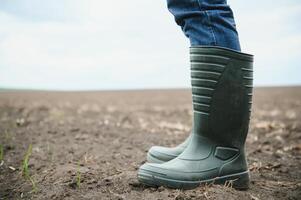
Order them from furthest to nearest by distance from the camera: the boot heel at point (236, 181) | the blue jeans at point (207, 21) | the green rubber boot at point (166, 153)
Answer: the green rubber boot at point (166, 153) < the boot heel at point (236, 181) < the blue jeans at point (207, 21)

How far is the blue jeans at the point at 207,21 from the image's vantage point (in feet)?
6.14

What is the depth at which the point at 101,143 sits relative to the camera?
3449 millimetres

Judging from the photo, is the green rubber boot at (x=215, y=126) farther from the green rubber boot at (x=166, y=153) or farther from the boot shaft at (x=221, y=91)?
the green rubber boot at (x=166, y=153)

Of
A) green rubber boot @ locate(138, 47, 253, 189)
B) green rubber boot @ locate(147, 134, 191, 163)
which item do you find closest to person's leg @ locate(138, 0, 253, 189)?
green rubber boot @ locate(138, 47, 253, 189)

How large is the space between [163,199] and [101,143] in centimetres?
175

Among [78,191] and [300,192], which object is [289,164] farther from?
[78,191]

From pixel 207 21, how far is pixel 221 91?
37 centimetres

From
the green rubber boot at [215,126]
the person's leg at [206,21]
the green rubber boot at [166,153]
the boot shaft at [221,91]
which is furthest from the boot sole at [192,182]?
the person's leg at [206,21]

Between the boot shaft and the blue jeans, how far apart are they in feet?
0.18

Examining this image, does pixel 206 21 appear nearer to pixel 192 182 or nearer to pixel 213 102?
pixel 213 102

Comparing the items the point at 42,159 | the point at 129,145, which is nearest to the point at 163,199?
the point at 42,159

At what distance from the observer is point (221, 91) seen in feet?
6.45

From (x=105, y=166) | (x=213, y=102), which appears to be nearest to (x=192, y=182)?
(x=213, y=102)

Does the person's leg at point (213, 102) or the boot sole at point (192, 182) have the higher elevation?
the person's leg at point (213, 102)
